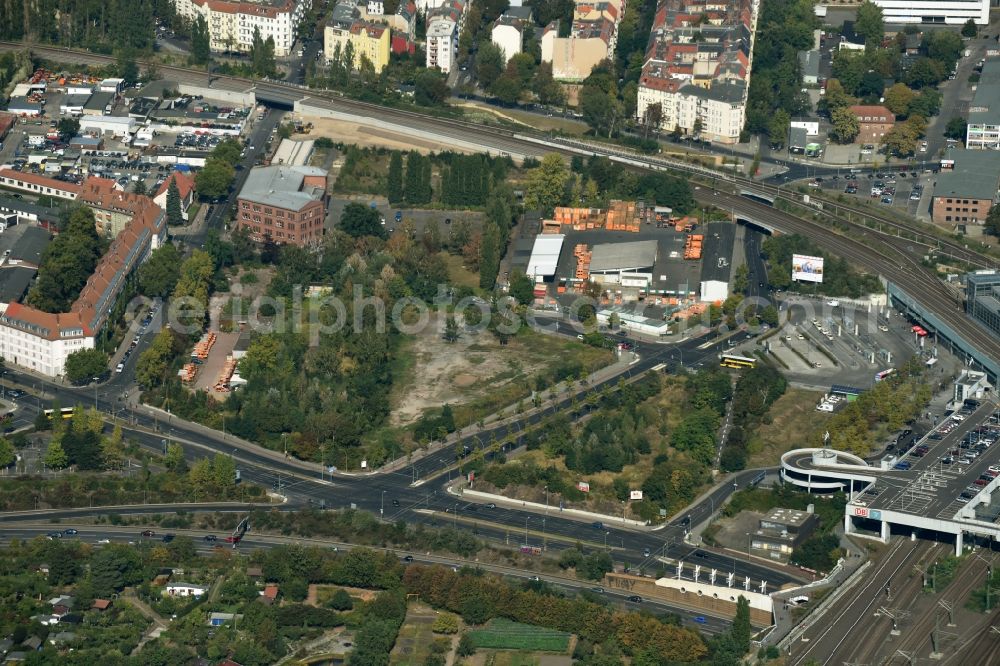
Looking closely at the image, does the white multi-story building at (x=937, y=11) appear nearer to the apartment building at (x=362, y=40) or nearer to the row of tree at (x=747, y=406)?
the apartment building at (x=362, y=40)

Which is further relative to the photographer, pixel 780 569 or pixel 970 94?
pixel 970 94

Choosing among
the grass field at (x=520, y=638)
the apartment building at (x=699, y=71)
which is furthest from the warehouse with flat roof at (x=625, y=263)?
the grass field at (x=520, y=638)

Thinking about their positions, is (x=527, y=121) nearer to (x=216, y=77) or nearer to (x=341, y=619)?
(x=216, y=77)

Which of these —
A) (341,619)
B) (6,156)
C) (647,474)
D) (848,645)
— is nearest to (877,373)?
(647,474)

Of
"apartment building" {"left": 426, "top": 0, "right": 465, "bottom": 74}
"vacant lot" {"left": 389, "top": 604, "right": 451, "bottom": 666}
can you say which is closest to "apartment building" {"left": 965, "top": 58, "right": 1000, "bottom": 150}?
"apartment building" {"left": 426, "top": 0, "right": 465, "bottom": 74}

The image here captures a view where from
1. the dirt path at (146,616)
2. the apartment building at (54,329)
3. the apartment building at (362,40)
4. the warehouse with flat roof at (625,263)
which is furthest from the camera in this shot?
the apartment building at (362,40)
